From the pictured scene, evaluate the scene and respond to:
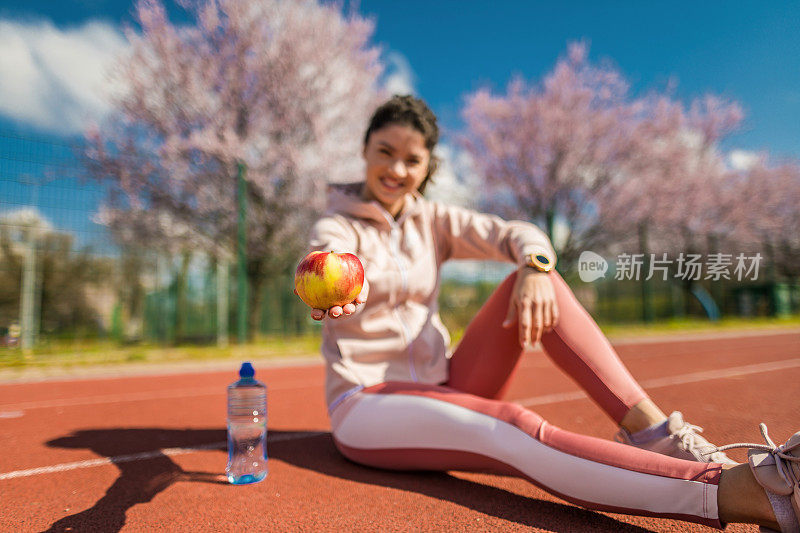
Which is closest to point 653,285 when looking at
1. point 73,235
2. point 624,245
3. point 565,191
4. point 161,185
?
point 624,245

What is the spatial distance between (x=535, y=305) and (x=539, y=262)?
0.61 ft

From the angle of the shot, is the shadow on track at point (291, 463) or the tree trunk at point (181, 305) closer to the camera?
the shadow on track at point (291, 463)

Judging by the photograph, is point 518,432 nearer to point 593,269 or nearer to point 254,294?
point 593,269

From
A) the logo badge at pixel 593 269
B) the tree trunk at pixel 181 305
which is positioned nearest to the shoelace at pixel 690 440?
the logo badge at pixel 593 269

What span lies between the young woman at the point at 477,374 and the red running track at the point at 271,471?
0.57 feet

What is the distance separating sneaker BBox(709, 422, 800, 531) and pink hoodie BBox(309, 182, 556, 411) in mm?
967

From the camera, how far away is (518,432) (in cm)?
169

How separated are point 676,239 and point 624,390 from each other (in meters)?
18.7

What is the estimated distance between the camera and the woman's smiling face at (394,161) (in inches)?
91.7

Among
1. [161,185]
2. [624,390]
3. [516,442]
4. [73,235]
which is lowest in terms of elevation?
[516,442]

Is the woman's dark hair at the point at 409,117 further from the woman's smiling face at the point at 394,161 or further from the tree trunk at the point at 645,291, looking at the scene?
the tree trunk at the point at 645,291

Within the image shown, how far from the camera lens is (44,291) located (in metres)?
8.96

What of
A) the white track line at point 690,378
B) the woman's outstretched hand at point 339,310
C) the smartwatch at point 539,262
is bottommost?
the white track line at point 690,378

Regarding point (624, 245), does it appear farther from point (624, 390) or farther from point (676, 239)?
point (624, 390)
